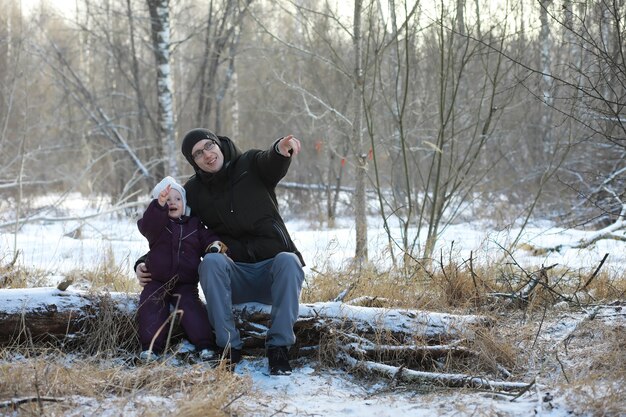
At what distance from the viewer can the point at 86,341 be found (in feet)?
12.4

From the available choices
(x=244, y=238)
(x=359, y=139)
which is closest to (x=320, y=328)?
(x=244, y=238)

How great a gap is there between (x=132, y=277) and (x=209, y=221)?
1.55m

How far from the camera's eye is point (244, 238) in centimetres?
391

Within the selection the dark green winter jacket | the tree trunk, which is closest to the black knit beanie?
the dark green winter jacket

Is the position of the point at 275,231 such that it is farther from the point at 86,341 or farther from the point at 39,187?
the point at 39,187

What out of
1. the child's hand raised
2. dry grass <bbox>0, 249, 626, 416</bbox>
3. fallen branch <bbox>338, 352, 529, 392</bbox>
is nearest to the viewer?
dry grass <bbox>0, 249, 626, 416</bbox>

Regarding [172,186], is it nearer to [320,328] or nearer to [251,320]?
[251,320]

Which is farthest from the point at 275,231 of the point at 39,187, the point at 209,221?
the point at 39,187

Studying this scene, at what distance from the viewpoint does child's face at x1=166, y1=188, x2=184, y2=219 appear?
12.5 feet

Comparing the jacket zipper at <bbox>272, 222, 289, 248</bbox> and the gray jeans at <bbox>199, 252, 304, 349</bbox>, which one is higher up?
the jacket zipper at <bbox>272, 222, 289, 248</bbox>

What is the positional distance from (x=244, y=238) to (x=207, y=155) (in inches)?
21.4

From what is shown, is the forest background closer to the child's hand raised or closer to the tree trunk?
the tree trunk

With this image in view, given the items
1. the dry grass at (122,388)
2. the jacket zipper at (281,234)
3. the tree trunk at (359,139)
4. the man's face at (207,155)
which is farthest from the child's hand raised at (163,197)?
the tree trunk at (359,139)

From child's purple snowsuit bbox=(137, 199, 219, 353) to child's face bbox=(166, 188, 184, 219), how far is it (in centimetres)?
4
